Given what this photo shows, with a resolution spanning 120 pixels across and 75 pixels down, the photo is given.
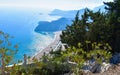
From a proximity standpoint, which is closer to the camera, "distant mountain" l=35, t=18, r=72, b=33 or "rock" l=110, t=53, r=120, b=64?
"rock" l=110, t=53, r=120, b=64

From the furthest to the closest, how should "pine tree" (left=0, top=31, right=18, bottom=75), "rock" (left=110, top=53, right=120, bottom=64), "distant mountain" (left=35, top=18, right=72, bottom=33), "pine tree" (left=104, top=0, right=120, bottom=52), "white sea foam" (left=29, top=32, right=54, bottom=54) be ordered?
"distant mountain" (left=35, top=18, right=72, bottom=33) → "white sea foam" (left=29, top=32, right=54, bottom=54) → "pine tree" (left=104, top=0, right=120, bottom=52) → "rock" (left=110, top=53, right=120, bottom=64) → "pine tree" (left=0, top=31, right=18, bottom=75)

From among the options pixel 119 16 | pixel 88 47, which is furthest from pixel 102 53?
pixel 119 16

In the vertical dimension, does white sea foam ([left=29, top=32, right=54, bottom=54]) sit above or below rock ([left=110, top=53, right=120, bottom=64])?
below

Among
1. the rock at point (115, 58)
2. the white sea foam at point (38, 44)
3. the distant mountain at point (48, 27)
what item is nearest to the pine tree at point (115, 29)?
the rock at point (115, 58)

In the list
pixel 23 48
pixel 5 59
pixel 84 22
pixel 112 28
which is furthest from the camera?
pixel 23 48

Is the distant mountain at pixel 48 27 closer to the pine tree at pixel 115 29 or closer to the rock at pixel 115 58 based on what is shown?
the pine tree at pixel 115 29

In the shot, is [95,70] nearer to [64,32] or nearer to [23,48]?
[64,32]

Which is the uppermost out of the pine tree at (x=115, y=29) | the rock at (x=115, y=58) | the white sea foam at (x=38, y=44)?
the pine tree at (x=115, y=29)

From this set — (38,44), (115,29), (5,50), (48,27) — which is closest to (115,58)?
(115,29)

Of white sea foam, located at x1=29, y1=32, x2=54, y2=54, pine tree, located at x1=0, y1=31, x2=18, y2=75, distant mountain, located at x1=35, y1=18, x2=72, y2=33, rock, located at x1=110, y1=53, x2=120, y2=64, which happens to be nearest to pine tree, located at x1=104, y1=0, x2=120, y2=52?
rock, located at x1=110, y1=53, x2=120, y2=64

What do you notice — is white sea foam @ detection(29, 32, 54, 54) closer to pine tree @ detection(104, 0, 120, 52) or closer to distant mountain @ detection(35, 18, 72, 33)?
distant mountain @ detection(35, 18, 72, 33)

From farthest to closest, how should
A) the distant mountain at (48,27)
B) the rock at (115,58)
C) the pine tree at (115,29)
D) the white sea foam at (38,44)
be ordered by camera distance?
the distant mountain at (48,27)
the white sea foam at (38,44)
the pine tree at (115,29)
the rock at (115,58)
